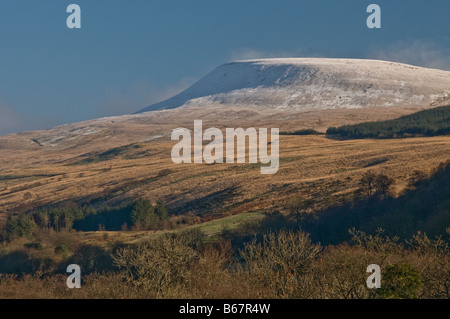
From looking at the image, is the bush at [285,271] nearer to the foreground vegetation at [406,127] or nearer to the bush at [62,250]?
the bush at [62,250]

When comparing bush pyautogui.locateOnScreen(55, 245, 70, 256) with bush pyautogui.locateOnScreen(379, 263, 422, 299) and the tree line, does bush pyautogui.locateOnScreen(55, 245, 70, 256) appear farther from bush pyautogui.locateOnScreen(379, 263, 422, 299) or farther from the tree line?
bush pyautogui.locateOnScreen(379, 263, 422, 299)

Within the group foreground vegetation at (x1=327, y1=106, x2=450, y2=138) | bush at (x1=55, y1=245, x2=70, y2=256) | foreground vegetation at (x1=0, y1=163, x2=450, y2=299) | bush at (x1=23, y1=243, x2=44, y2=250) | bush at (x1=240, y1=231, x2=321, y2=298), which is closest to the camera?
bush at (x1=240, y1=231, x2=321, y2=298)

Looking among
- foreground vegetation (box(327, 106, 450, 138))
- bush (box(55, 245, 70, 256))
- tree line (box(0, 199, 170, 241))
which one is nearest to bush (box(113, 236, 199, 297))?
bush (box(55, 245, 70, 256))

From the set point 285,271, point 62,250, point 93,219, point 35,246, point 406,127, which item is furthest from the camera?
point 406,127

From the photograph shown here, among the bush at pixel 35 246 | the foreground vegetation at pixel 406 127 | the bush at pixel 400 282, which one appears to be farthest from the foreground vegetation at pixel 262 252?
the foreground vegetation at pixel 406 127

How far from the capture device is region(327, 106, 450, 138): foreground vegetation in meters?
147

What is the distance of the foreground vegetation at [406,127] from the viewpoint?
14684cm

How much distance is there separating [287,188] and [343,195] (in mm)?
16798

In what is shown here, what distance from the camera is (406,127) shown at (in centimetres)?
15288

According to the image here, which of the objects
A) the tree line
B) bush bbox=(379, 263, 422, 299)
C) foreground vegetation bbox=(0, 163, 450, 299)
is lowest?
the tree line

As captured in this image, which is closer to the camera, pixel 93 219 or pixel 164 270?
pixel 164 270

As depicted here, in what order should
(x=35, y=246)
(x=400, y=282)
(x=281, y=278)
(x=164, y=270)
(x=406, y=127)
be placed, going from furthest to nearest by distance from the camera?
1. (x=406, y=127)
2. (x=35, y=246)
3. (x=164, y=270)
4. (x=281, y=278)
5. (x=400, y=282)

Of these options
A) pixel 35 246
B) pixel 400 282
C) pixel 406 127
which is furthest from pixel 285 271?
pixel 406 127

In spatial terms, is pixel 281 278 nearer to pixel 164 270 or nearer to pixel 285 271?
pixel 285 271
